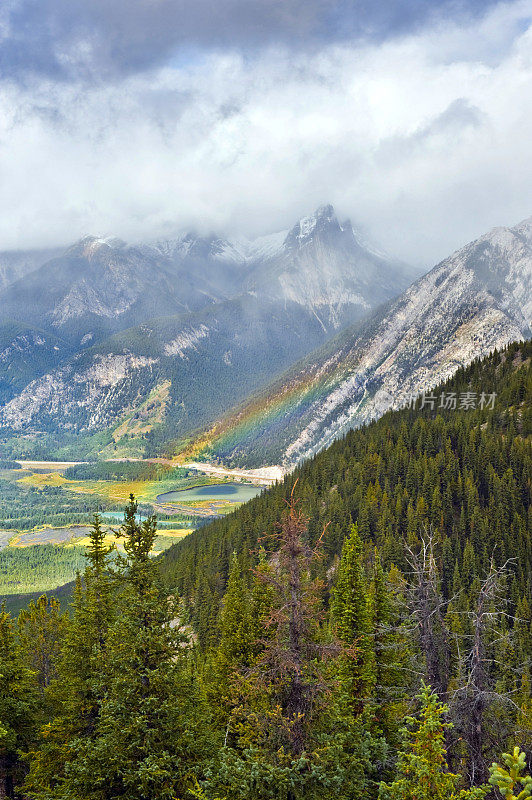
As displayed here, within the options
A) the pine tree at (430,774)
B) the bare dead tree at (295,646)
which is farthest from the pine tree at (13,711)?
the pine tree at (430,774)

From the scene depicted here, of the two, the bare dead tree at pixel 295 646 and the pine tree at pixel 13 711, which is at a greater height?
the bare dead tree at pixel 295 646

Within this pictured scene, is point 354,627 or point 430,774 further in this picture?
point 354,627

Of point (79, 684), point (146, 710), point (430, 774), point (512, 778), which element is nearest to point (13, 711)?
point (79, 684)

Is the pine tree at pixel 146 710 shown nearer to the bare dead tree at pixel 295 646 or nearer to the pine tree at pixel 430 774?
the bare dead tree at pixel 295 646

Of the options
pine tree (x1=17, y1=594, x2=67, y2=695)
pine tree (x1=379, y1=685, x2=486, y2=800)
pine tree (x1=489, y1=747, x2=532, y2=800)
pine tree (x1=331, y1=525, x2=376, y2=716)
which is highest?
pine tree (x1=489, y1=747, x2=532, y2=800)

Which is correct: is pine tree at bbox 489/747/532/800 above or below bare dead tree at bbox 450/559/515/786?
above

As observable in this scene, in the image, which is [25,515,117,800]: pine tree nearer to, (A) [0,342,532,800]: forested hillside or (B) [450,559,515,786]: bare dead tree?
(A) [0,342,532,800]: forested hillside

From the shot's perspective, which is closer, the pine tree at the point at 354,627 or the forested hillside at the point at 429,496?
the pine tree at the point at 354,627

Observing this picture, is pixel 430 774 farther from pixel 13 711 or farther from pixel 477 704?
pixel 13 711

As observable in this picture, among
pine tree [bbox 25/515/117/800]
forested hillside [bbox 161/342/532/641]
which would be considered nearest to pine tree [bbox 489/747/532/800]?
pine tree [bbox 25/515/117/800]

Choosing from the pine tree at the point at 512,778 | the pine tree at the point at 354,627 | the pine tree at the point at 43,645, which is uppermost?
the pine tree at the point at 512,778

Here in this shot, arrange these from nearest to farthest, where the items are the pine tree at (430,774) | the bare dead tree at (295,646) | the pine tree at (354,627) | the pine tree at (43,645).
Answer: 1. the pine tree at (430,774)
2. the bare dead tree at (295,646)
3. the pine tree at (354,627)
4. the pine tree at (43,645)

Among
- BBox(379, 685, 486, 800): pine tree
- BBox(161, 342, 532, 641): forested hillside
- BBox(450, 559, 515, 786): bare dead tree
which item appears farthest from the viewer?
BBox(161, 342, 532, 641): forested hillside

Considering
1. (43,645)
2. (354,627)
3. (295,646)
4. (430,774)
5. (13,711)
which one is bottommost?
(43,645)
